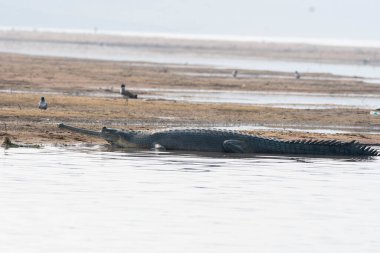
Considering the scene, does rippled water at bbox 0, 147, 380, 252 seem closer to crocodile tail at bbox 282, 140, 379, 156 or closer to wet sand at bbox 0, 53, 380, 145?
crocodile tail at bbox 282, 140, 379, 156

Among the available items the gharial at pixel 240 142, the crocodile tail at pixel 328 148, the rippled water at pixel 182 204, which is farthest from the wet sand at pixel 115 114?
the rippled water at pixel 182 204

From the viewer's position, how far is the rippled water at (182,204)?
41.8 ft

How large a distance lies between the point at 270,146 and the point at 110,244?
1020cm

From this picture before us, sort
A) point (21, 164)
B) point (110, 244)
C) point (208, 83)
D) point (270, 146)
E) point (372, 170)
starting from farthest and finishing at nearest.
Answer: point (208, 83), point (270, 146), point (372, 170), point (21, 164), point (110, 244)

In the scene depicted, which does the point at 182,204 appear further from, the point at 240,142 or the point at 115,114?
the point at 115,114

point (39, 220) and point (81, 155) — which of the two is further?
point (81, 155)

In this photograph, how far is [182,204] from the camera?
1504 cm

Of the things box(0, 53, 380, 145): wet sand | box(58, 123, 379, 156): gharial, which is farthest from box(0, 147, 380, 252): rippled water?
box(0, 53, 380, 145): wet sand

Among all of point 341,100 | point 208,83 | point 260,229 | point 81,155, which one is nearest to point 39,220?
point 260,229

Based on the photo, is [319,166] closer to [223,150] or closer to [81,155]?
[223,150]

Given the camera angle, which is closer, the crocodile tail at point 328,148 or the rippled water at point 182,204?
the rippled water at point 182,204

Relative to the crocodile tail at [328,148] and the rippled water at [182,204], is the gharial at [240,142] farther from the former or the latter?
the rippled water at [182,204]

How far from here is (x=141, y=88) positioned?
4109cm

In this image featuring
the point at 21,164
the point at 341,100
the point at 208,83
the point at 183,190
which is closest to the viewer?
the point at 183,190
